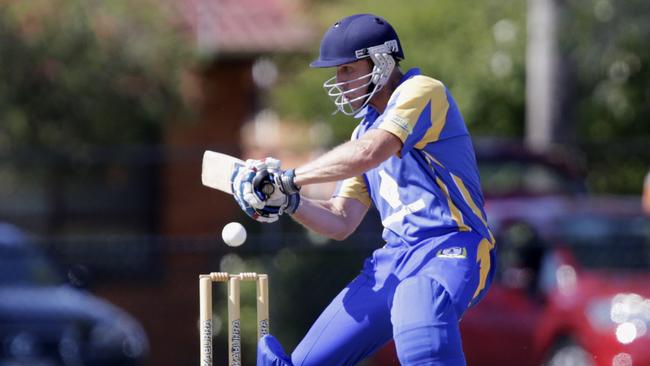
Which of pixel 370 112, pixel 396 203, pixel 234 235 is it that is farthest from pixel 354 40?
pixel 234 235

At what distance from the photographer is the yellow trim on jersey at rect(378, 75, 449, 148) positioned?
492 centimetres

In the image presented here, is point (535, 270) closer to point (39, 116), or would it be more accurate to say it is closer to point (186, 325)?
point (186, 325)

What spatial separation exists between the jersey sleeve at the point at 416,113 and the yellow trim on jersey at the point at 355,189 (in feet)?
2.02

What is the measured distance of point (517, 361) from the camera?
9781 mm

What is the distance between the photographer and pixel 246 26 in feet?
52.1

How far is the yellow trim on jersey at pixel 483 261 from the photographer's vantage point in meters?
5.13

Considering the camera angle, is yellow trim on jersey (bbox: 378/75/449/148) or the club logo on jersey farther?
the club logo on jersey

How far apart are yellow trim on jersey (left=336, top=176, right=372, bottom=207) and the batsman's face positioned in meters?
0.47

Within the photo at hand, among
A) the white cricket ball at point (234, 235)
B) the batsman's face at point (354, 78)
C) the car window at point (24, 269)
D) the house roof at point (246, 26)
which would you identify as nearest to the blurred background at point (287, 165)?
the car window at point (24, 269)

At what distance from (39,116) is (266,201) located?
290 inches

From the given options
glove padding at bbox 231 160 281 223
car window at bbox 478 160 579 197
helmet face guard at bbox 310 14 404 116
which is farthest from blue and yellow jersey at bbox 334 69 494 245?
car window at bbox 478 160 579 197

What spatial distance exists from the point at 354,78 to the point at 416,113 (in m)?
0.41

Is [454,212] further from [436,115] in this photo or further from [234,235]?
[234,235]

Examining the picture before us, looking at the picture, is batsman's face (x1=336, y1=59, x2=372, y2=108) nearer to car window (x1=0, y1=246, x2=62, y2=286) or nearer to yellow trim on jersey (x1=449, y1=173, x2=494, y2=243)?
yellow trim on jersey (x1=449, y1=173, x2=494, y2=243)
